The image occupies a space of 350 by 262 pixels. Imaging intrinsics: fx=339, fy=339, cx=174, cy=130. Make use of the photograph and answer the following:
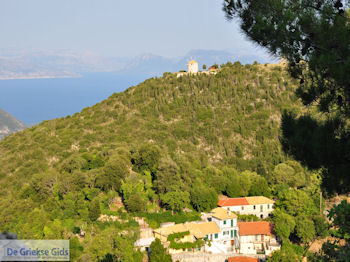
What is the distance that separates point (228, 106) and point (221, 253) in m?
37.8

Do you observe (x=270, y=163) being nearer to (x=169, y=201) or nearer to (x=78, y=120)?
(x=169, y=201)

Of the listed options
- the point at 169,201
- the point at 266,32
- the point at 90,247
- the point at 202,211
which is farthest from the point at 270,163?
the point at 266,32

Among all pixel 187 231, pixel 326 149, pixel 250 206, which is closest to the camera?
pixel 326 149

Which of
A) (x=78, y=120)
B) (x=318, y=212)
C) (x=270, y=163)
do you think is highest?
(x=78, y=120)

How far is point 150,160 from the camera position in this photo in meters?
41.4

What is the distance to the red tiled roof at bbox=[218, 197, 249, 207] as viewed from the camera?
38.8 m

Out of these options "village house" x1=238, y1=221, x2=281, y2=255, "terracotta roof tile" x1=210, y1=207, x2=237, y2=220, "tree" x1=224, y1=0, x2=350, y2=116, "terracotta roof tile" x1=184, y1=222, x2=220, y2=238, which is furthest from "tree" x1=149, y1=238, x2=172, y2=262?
"tree" x1=224, y1=0, x2=350, y2=116

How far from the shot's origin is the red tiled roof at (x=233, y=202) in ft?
127

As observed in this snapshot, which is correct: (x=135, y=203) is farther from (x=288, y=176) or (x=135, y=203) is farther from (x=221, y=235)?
(x=288, y=176)

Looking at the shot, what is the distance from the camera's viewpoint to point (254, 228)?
3478 centimetres

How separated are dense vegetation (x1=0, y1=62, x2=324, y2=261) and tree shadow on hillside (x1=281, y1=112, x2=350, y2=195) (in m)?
16.2

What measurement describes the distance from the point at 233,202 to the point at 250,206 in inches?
77.3

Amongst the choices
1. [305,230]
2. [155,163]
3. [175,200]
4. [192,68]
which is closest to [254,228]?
[305,230]

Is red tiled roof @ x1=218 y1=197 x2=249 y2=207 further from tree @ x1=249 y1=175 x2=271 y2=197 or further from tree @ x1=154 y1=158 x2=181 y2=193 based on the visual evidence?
tree @ x1=154 y1=158 x2=181 y2=193
